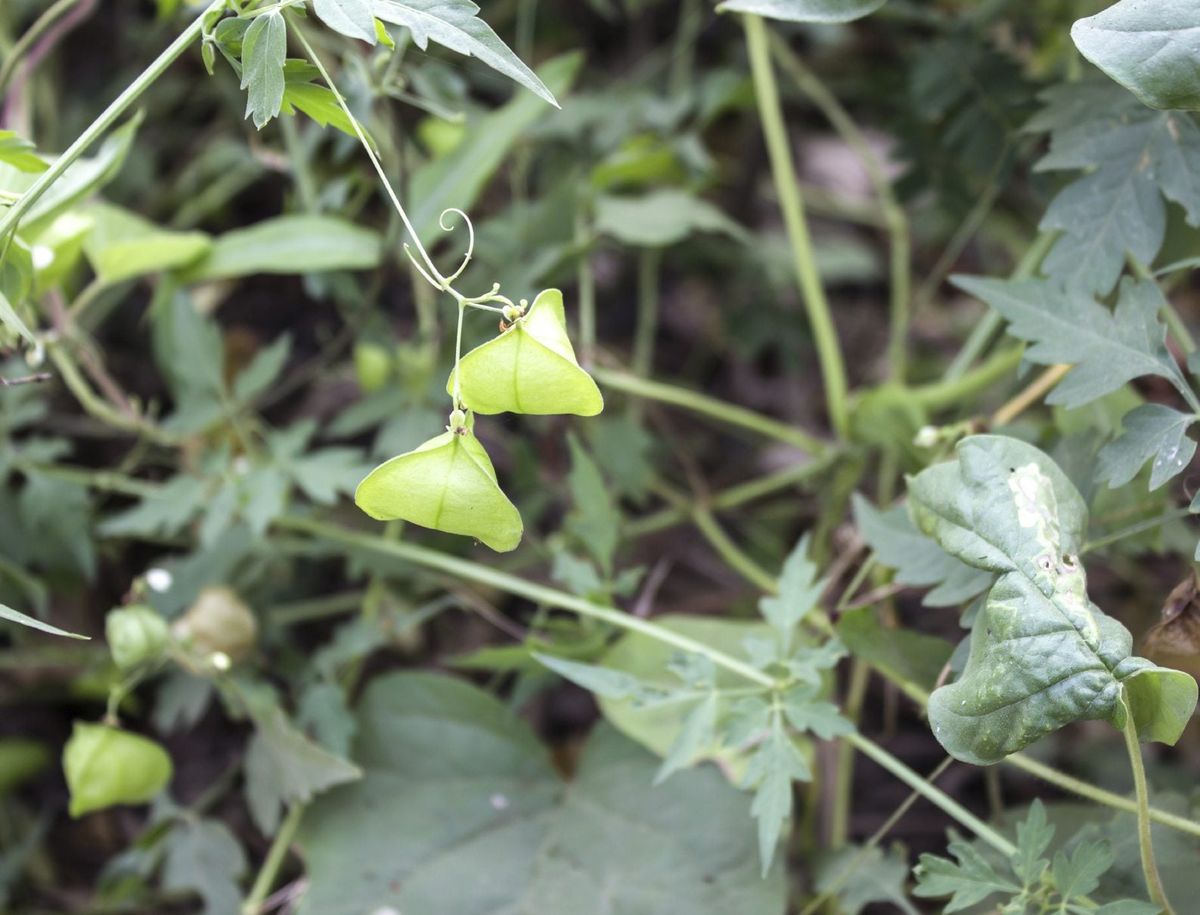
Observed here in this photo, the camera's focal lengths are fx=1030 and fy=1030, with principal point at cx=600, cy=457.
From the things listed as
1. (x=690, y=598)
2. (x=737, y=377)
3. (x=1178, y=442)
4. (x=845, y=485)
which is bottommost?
(x=690, y=598)

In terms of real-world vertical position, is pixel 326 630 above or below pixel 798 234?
below

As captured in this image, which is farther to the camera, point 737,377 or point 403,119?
point 737,377

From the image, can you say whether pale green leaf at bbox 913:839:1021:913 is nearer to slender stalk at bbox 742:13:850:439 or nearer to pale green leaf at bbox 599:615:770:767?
pale green leaf at bbox 599:615:770:767

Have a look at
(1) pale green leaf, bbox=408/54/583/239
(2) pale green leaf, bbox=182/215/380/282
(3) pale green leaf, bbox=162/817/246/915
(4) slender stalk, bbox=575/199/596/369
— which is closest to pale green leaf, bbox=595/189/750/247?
(4) slender stalk, bbox=575/199/596/369

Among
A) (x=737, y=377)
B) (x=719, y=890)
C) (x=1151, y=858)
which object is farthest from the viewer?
(x=737, y=377)

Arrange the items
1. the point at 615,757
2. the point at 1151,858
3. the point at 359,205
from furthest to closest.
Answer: the point at 359,205 → the point at 615,757 → the point at 1151,858

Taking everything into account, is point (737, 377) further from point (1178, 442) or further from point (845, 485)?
point (1178, 442)

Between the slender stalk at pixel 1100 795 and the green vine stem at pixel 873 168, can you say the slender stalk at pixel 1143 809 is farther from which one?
the green vine stem at pixel 873 168

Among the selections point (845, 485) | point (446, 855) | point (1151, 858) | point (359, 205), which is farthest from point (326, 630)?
point (1151, 858)

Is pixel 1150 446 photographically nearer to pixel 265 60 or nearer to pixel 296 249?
pixel 265 60
